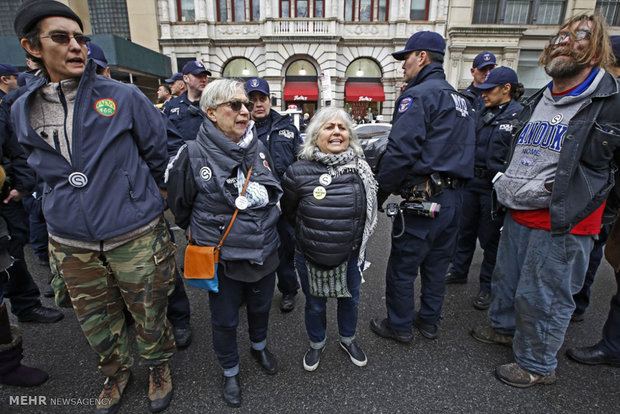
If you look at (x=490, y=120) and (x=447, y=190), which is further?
(x=490, y=120)

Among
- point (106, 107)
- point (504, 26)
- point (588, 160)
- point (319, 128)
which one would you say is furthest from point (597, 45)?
point (504, 26)

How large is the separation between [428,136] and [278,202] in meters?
Result: 1.21

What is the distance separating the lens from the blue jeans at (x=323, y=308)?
2.33 metres

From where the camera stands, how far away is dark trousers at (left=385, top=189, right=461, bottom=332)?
247 cm

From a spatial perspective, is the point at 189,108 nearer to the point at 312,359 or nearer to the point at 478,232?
the point at 312,359

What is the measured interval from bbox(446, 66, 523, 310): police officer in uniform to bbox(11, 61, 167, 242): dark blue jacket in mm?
2950

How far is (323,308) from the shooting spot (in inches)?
92.7

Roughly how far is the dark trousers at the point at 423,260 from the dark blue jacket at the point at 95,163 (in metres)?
1.86

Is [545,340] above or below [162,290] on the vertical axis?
below

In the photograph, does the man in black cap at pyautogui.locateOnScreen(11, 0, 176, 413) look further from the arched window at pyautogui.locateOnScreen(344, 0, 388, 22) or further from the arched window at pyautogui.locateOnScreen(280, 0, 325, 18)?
the arched window at pyautogui.locateOnScreen(344, 0, 388, 22)

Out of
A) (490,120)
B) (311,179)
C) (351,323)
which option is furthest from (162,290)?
(490,120)

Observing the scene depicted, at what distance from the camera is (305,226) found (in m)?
2.19

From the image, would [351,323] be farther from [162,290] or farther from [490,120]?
[490,120]

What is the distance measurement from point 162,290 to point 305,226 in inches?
39.9
